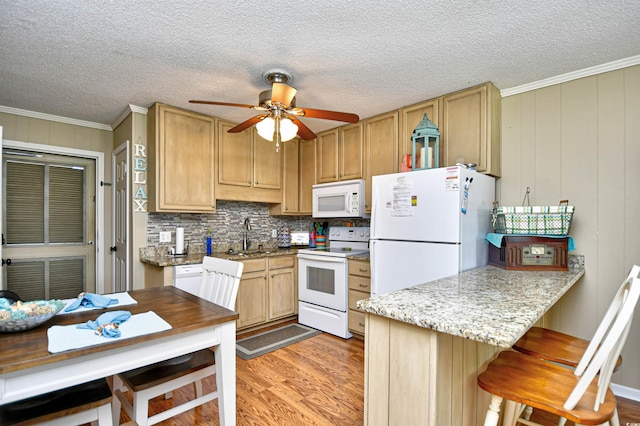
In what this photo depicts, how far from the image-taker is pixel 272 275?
3.45m

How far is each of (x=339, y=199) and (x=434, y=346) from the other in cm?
256

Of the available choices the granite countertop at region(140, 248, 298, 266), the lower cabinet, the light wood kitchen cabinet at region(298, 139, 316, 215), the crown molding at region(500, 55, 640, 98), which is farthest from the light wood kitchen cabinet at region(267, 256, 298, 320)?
the crown molding at region(500, 55, 640, 98)

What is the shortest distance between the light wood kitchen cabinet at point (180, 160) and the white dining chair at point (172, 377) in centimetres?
140

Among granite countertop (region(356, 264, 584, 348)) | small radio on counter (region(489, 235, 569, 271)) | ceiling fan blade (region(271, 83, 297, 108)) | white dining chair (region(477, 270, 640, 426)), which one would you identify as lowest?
white dining chair (region(477, 270, 640, 426))

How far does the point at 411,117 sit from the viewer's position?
3035 mm

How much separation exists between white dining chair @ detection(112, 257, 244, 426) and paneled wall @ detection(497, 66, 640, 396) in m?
2.35

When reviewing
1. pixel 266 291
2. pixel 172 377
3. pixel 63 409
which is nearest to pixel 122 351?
pixel 63 409

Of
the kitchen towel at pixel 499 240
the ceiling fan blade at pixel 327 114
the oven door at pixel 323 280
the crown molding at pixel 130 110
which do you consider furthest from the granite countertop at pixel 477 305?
the crown molding at pixel 130 110

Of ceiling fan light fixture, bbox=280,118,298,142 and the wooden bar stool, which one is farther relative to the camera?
ceiling fan light fixture, bbox=280,118,298,142

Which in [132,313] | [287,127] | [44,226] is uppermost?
[287,127]

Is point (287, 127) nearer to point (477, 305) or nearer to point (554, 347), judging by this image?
point (477, 305)

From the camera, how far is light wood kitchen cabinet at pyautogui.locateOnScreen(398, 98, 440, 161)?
2.86 m

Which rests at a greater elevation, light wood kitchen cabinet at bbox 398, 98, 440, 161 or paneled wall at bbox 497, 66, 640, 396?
light wood kitchen cabinet at bbox 398, 98, 440, 161

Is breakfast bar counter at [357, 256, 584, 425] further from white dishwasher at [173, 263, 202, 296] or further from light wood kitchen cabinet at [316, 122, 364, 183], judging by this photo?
light wood kitchen cabinet at [316, 122, 364, 183]
